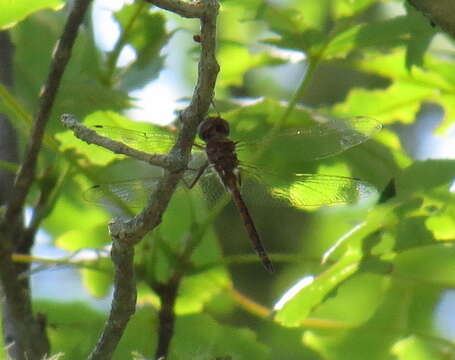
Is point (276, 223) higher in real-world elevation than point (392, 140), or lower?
lower

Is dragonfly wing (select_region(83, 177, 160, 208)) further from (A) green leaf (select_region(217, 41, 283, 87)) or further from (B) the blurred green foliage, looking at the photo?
(A) green leaf (select_region(217, 41, 283, 87))

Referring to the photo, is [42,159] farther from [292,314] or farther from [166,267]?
[292,314]

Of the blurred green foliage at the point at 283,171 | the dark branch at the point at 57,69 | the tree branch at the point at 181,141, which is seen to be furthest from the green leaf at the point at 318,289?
the dark branch at the point at 57,69

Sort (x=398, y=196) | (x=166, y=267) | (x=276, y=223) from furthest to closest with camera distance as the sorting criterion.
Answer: (x=276, y=223) < (x=166, y=267) < (x=398, y=196)

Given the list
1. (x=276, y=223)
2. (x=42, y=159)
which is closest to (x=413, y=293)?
(x=42, y=159)

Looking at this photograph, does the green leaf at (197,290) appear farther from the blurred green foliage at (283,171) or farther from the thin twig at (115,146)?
the thin twig at (115,146)

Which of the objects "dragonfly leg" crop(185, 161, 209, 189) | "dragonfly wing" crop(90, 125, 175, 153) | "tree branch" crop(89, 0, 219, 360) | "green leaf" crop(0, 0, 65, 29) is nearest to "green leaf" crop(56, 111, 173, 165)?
A: "dragonfly wing" crop(90, 125, 175, 153)

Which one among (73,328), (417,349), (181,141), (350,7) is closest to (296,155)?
(350,7)
